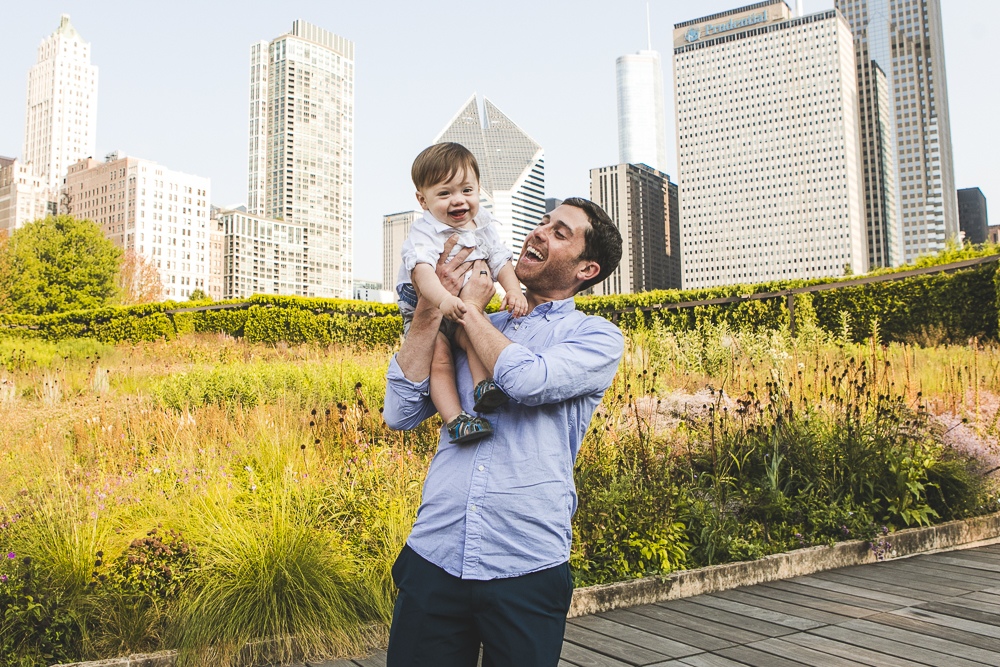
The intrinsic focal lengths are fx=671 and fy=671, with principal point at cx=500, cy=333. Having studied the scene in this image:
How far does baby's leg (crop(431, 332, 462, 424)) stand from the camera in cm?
152

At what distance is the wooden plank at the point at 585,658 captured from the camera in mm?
2615

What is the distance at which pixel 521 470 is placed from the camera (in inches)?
53.4

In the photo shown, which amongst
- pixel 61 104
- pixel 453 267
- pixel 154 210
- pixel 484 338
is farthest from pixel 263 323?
pixel 61 104

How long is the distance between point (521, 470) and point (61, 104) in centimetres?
17159

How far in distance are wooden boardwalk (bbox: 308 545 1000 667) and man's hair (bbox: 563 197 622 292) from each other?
5.76ft

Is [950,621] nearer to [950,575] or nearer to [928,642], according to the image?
[928,642]

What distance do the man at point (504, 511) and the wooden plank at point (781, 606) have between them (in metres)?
2.35

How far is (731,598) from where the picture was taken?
11.5 ft

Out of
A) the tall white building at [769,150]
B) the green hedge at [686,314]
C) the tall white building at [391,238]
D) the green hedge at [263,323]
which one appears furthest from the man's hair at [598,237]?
the tall white building at [391,238]

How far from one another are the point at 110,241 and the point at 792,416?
31878 mm

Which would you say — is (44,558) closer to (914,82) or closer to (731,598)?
(731,598)

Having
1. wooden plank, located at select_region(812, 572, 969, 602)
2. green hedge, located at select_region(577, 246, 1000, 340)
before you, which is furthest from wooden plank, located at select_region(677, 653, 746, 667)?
green hedge, located at select_region(577, 246, 1000, 340)

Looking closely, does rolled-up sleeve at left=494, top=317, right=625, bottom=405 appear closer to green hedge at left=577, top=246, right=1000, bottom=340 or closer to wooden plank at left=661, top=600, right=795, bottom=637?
wooden plank at left=661, top=600, right=795, bottom=637

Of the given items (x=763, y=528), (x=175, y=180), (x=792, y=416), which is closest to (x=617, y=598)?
(x=763, y=528)
